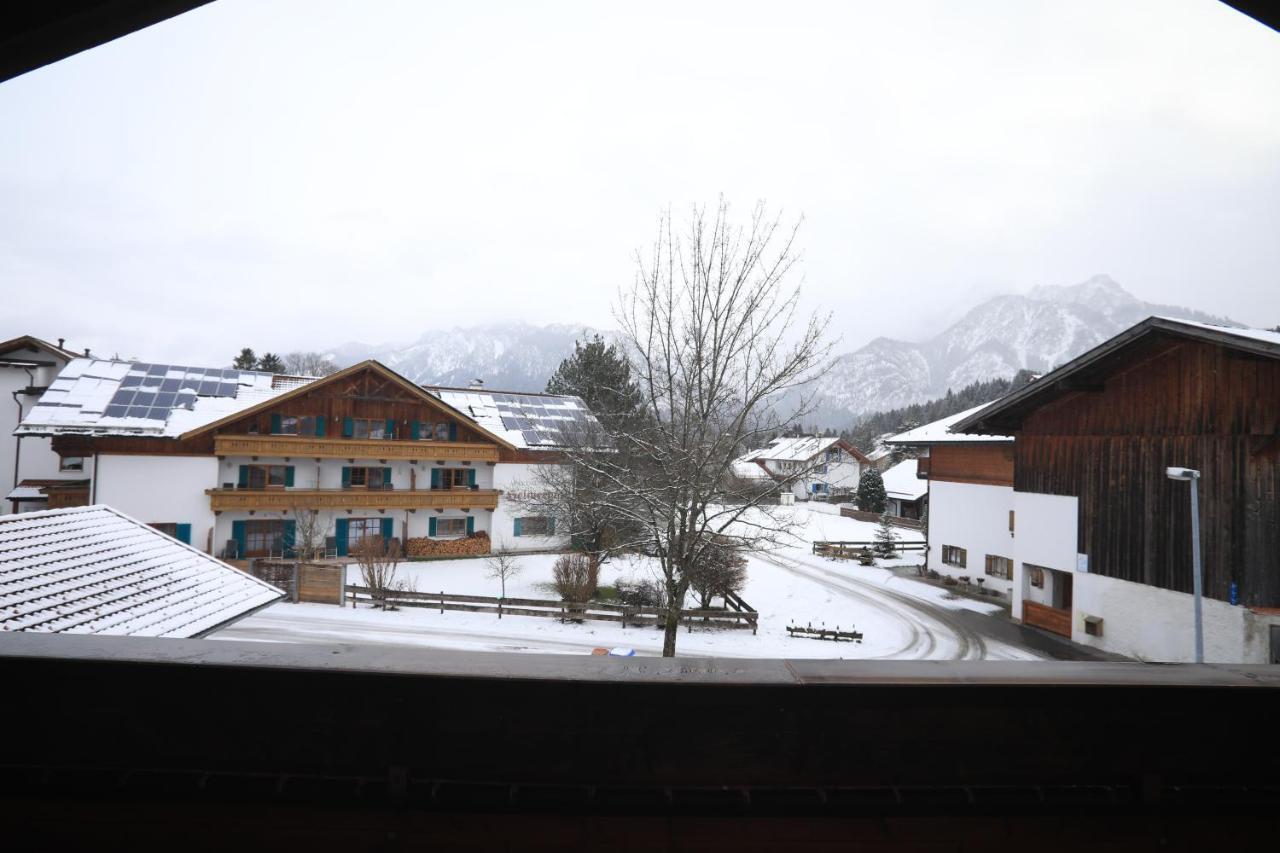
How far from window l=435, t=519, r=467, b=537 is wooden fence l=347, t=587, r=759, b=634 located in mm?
7411

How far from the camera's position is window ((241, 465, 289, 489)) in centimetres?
2391

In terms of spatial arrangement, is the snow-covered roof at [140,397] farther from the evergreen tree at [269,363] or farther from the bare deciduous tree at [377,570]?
the evergreen tree at [269,363]

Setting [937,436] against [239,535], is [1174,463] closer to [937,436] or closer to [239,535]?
[937,436]

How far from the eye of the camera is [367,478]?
1011 inches

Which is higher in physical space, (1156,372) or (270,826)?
(1156,372)

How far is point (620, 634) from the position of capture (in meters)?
16.9

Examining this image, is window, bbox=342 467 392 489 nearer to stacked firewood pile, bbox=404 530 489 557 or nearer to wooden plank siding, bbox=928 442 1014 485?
stacked firewood pile, bbox=404 530 489 557

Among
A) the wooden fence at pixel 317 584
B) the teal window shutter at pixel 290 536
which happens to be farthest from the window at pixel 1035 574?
the teal window shutter at pixel 290 536

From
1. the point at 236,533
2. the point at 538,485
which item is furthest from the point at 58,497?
the point at 538,485

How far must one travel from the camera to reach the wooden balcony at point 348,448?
23.4 m

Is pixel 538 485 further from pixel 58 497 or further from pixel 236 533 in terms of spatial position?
pixel 58 497

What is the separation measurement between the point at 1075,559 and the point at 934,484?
32.2 feet

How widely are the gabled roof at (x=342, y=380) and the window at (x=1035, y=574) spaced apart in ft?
63.0

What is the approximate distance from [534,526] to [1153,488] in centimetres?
2125
